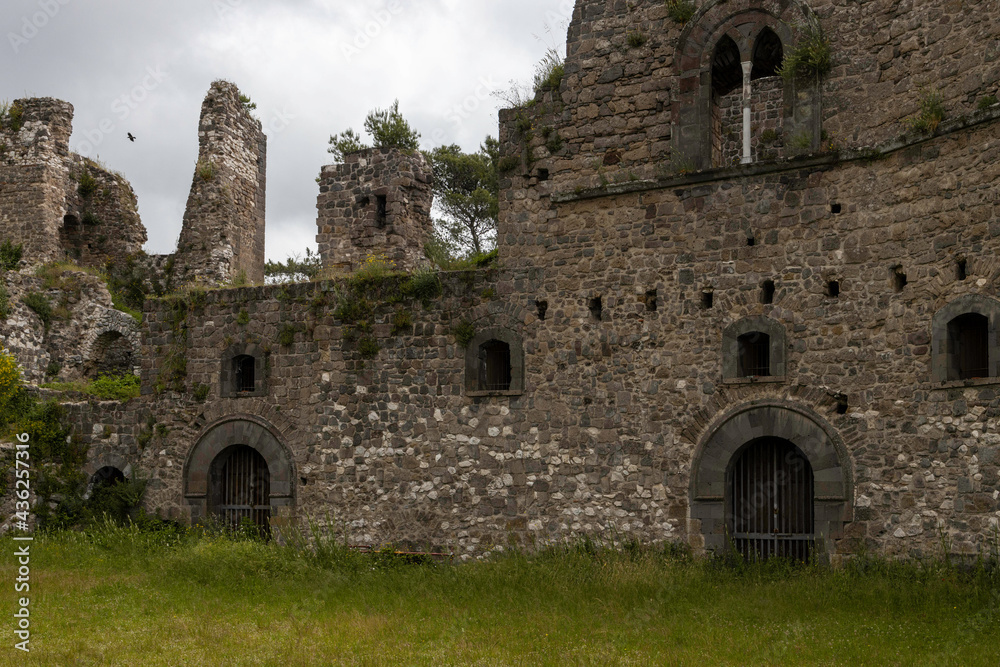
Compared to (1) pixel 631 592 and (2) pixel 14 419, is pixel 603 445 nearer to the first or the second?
(1) pixel 631 592

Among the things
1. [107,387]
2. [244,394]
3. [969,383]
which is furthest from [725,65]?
[107,387]

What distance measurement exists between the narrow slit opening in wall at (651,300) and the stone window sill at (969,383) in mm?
4081

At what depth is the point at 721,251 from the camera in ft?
48.4

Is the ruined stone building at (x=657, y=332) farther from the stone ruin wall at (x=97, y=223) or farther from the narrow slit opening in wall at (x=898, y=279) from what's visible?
the stone ruin wall at (x=97, y=223)

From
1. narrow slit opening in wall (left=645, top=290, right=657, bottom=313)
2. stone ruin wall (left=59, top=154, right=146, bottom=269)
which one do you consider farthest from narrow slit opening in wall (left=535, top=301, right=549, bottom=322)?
stone ruin wall (left=59, top=154, right=146, bottom=269)

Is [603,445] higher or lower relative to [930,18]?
lower

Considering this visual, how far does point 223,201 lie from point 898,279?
1516 cm

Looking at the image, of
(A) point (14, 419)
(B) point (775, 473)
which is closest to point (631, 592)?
(B) point (775, 473)

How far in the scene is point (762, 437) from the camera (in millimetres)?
13992

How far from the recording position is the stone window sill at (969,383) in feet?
40.3

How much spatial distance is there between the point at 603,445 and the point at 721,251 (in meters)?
3.25

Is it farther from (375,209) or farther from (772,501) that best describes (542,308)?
(375,209)

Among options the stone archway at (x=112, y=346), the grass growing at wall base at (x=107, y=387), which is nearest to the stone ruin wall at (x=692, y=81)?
the grass growing at wall base at (x=107, y=387)

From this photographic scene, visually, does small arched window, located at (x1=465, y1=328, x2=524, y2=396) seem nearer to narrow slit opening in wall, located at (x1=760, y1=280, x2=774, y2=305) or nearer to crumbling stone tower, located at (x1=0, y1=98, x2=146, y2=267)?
narrow slit opening in wall, located at (x1=760, y1=280, x2=774, y2=305)
